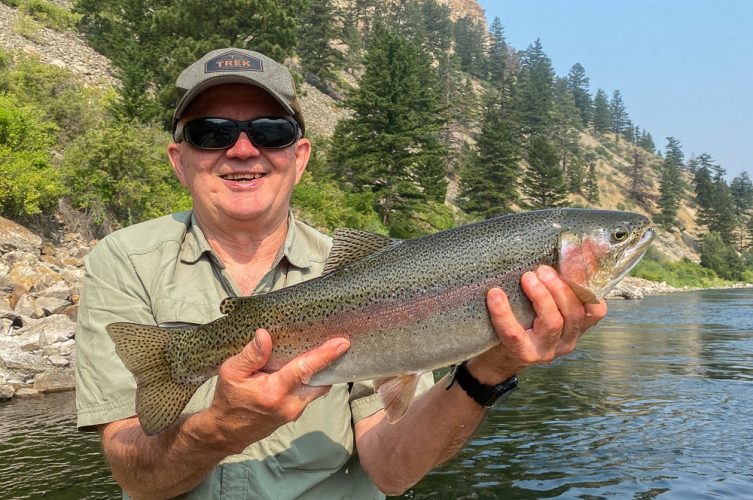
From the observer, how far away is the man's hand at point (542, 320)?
289cm

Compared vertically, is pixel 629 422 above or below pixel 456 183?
below

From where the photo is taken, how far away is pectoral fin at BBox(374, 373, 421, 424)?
3.11m

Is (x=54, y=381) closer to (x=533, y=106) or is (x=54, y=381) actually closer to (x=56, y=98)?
(x=56, y=98)

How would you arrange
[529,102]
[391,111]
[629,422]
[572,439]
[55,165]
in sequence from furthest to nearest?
[529,102] < [391,111] < [55,165] < [629,422] < [572,439]

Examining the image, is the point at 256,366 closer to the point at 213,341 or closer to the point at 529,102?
the point at 213,341

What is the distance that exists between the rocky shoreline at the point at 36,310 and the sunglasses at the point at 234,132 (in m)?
11.0

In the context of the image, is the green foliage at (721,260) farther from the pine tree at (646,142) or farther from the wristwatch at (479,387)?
the wristwatch at (479,387)

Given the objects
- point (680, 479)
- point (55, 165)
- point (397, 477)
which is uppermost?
point (55, 165)

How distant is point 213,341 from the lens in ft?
9.79

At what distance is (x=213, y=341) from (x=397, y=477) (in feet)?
4.19

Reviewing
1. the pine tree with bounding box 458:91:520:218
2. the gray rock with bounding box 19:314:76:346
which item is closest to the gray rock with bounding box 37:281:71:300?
the gray rock with bounding box 19:314:76:346

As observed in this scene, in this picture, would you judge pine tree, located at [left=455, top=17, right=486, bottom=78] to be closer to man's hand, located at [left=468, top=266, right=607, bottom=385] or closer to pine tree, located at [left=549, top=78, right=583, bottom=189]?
pine tree, located at [left=549, top=78, right=583, bottom=189]

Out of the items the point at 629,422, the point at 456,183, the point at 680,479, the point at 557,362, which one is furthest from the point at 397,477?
the point at 456,183

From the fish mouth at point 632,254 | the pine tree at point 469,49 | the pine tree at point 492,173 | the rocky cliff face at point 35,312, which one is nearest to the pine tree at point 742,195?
the pine tree at point 469,49
